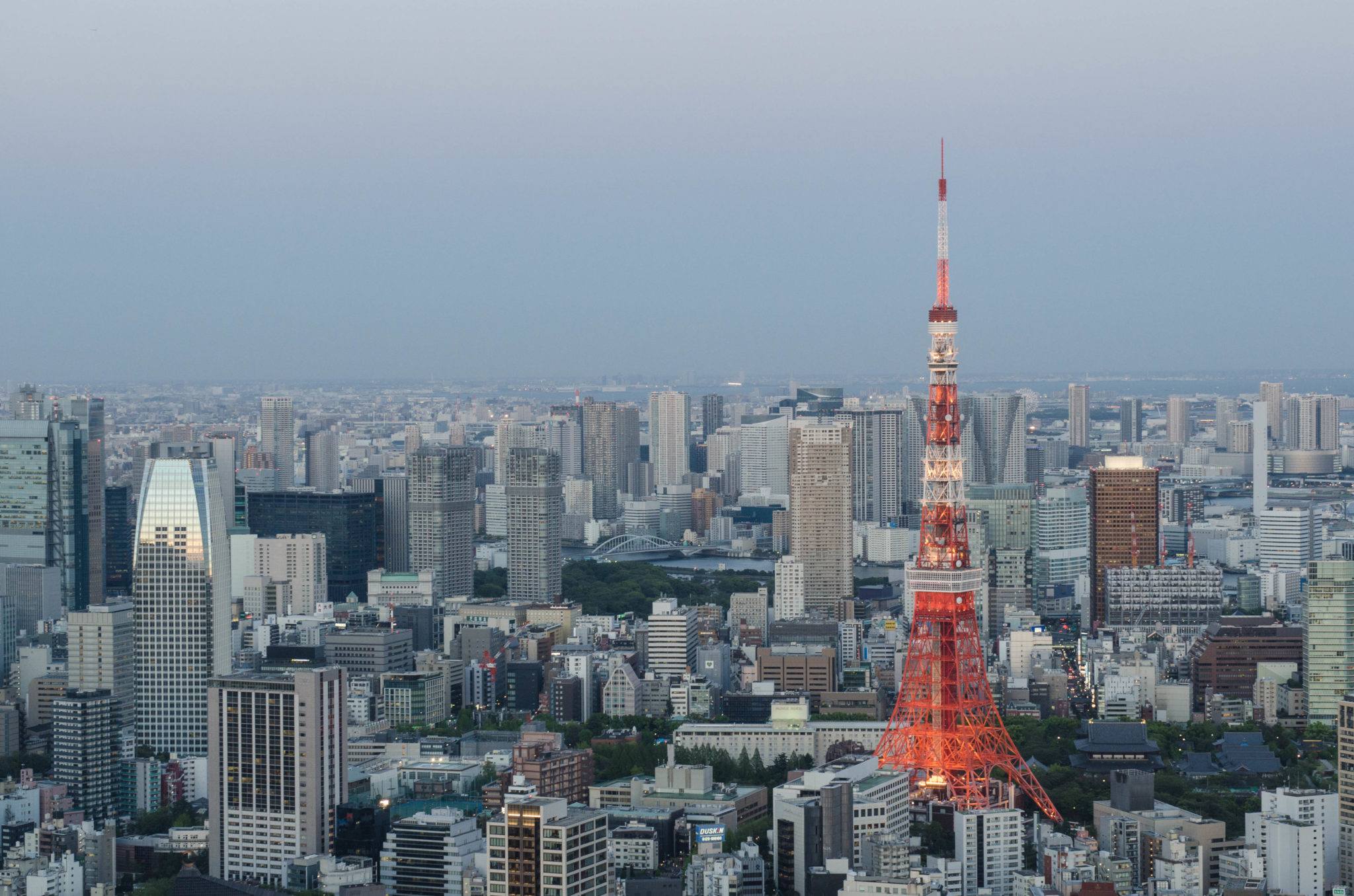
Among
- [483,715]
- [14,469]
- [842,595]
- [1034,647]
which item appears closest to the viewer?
[483,715]

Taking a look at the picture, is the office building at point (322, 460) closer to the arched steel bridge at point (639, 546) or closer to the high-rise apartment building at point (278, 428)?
the high-rise apartment building at point (278, 428)

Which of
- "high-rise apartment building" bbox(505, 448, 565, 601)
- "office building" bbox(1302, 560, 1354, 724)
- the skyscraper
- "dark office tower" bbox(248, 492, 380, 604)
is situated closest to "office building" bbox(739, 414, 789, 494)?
the skyscraper

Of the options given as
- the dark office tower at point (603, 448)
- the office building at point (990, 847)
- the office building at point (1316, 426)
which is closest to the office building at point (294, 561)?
the office building at point (990, 847)

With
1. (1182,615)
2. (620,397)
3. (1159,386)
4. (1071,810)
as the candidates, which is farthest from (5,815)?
(1159,386)

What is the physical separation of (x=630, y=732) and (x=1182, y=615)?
11961 millimetres

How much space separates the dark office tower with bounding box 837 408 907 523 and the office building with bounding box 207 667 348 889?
3189 centimetres

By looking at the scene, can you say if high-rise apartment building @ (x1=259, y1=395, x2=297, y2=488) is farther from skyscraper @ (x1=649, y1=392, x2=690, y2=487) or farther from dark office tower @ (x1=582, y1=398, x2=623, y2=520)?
skyscraper @ (x1=649, y1=392, x2=690, y2=487)

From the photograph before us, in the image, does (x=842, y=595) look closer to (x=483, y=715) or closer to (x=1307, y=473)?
(x=483, y=715)

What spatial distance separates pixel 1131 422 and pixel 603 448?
1900 centimetres

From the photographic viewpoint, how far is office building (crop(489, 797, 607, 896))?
13031mm

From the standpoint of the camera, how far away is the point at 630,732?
892 inches

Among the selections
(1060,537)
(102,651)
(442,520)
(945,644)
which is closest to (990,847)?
(945,644)

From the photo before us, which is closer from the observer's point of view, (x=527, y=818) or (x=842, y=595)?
(x=527, y=818)

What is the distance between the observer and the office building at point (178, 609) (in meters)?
21.8
